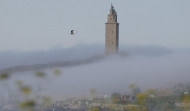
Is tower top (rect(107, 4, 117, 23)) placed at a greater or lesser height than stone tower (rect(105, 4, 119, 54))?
greater

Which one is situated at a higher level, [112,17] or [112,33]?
[112,17]

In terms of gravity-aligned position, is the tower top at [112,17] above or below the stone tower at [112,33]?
above

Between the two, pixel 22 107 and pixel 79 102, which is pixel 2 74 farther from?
pixel 79 102

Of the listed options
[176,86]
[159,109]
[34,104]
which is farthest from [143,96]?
[176,86]

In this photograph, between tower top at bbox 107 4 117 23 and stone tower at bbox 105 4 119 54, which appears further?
tower top at bbox 107 4 117 23

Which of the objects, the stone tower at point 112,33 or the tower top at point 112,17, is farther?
the tower top at point 112,17

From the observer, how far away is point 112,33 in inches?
3696

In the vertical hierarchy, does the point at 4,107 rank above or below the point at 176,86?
above

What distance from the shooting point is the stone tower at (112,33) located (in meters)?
90.9

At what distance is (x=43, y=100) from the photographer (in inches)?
583

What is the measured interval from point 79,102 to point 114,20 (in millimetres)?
19129

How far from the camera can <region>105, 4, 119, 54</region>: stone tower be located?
298 ft

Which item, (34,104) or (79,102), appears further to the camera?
(79,102)

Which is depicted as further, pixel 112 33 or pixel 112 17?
pixel 112 17
